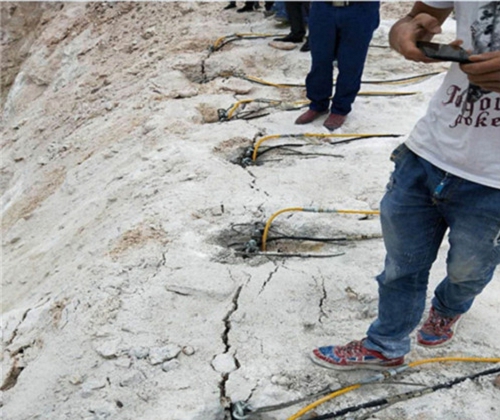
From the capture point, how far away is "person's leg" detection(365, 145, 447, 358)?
181cm

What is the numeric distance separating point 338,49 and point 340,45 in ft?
0.19

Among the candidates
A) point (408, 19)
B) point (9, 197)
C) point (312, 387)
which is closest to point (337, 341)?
point (312, 387)

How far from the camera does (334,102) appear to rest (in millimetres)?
4457

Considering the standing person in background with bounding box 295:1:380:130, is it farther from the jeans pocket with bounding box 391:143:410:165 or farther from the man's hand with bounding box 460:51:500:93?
the man's hand with bounding box 460:51:500:93

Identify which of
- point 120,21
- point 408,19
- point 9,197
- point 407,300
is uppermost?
point 408,19

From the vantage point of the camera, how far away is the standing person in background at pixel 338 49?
13.4 feet

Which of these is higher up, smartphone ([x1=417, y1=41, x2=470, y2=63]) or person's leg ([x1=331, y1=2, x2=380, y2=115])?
smartphone ([x1=417, y1=41, x2=470, y2=63])

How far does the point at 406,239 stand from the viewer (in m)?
1.87

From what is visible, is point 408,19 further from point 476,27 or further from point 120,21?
point 120,21

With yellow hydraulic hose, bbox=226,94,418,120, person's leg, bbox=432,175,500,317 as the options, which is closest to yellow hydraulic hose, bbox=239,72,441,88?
yellow hydraulic hose, bbox=226,94,418,120

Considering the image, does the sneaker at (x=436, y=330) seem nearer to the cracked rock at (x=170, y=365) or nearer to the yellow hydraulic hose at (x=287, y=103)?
the cracked rock at (x=170, y=365)

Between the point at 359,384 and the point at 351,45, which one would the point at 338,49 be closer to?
the point at 351,45

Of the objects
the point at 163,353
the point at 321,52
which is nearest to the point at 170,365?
the point at 163,353

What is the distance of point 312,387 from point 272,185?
1.71 metres
